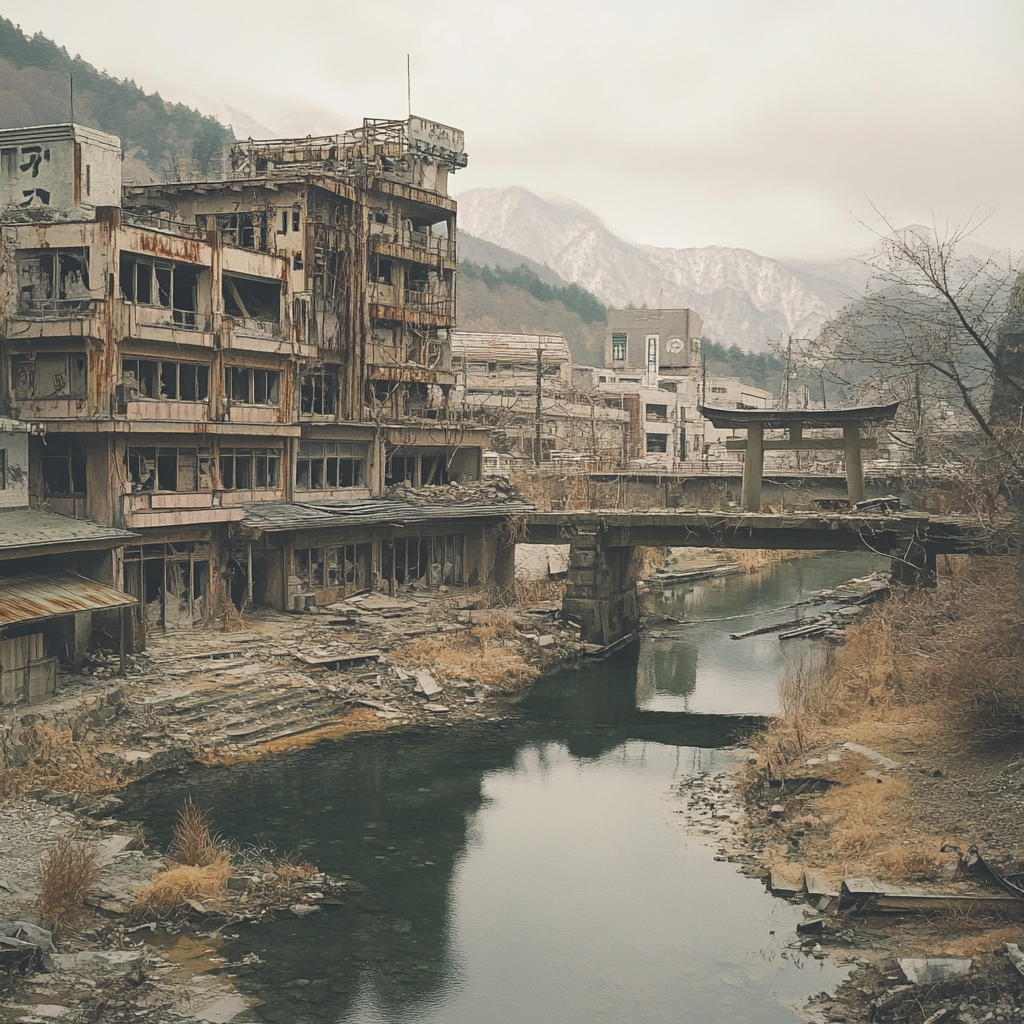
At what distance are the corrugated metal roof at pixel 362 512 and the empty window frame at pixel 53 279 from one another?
831cm

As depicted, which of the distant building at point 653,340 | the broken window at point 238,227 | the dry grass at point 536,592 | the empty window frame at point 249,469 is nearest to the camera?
the empty window frame at point 249,469

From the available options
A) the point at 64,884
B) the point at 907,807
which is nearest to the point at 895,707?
the point at 907,807

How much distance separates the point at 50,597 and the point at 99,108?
9272 cm

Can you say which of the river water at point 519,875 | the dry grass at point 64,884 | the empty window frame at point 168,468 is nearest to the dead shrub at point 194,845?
the river water at point 519,875

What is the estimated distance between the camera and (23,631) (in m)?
27.0

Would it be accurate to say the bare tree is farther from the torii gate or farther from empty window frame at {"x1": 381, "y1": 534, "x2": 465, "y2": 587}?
empty window frame at {"x1": 381, "y1": 534, "x2": 465, "y2": 587}

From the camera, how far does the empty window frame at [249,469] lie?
115ft

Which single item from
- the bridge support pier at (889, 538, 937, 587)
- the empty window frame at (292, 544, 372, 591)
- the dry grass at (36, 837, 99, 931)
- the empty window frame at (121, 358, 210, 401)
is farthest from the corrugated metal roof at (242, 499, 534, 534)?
the dry grass at (36, 837, 99, 931)

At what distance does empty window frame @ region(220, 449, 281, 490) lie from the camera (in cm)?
3519

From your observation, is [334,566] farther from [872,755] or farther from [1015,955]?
[1015,955]

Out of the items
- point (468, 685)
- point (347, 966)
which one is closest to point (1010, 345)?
point (347, 966)

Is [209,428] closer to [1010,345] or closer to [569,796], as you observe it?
[569,796]

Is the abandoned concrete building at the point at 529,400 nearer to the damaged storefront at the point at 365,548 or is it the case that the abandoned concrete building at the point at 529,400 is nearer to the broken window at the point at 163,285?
the damaged storefront at the point at 365,548

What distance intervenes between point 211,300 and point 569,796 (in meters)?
18.8
